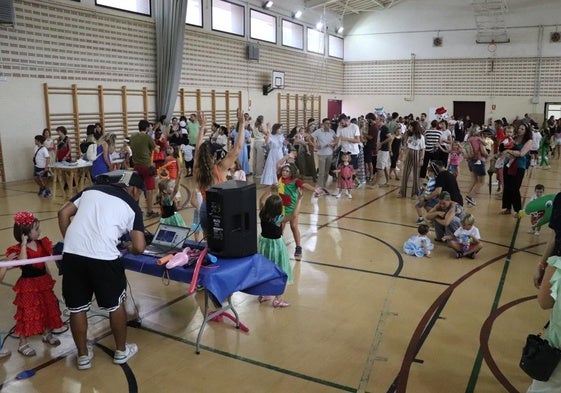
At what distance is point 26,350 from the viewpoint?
3.70 metres

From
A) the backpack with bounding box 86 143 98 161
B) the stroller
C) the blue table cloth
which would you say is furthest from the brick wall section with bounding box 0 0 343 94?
the blue table cloth

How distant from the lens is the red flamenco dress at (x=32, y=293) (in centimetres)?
369

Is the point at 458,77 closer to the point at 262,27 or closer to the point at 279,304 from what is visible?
the point at 262,27

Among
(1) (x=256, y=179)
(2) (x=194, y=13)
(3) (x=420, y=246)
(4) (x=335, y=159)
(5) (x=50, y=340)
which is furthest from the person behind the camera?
(2) (x=194, y=13)

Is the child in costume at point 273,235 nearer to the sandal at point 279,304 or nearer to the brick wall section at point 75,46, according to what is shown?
the sandal at point 279,304

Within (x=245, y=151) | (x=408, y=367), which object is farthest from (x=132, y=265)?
(x=245, y=151)

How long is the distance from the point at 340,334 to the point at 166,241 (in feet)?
5.45

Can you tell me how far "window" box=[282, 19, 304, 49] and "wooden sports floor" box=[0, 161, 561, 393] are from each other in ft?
54.1

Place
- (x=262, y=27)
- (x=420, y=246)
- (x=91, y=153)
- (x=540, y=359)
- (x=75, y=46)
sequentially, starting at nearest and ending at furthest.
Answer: (x=540, y=359), (x=420, y=246), (x=91, y=153), (x=75, y=46), (x=262, y=27)

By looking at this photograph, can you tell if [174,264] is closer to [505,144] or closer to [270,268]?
[270,268]

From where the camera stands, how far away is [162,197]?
17.0 feet

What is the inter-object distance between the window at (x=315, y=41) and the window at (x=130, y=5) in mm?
10569

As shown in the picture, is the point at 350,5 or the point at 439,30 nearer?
the point at 439,30

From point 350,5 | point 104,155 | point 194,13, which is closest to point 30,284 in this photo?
point 104,155
